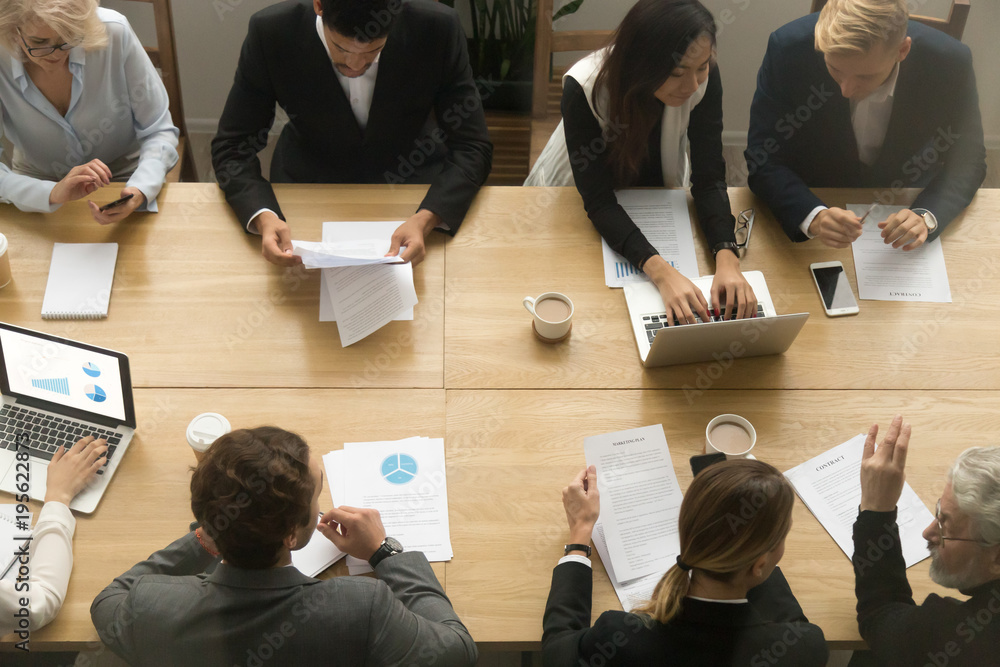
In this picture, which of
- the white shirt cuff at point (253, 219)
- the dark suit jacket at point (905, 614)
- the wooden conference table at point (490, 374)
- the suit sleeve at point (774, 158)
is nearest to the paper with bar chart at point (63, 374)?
the wooden conference table at point (490, 374)

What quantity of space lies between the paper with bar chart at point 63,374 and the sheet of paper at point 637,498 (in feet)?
3.27

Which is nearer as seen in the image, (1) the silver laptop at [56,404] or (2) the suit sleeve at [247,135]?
(1) the silver laptop at [56,404]

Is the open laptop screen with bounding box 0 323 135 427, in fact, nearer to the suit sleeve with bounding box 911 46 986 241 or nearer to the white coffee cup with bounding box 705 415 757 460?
the white coffee cup with bounding box 705 415 757 460

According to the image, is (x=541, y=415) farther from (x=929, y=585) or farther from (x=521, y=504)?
(x=929, y=585)

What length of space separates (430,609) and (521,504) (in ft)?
0.96

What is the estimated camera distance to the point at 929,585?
155 cm

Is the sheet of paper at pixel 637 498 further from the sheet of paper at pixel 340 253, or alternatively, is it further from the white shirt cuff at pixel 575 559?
the sheet of paper at pixel 340 253

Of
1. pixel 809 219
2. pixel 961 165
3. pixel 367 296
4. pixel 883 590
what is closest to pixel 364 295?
pixel 367 296

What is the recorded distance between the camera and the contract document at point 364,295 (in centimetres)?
187

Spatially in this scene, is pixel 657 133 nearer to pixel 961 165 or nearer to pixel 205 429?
pixel 961 165

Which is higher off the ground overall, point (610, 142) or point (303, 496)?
point (610, 142)

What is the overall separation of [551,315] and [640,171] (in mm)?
610

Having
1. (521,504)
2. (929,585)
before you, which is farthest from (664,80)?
(929,585)

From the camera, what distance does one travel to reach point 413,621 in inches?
54.5
